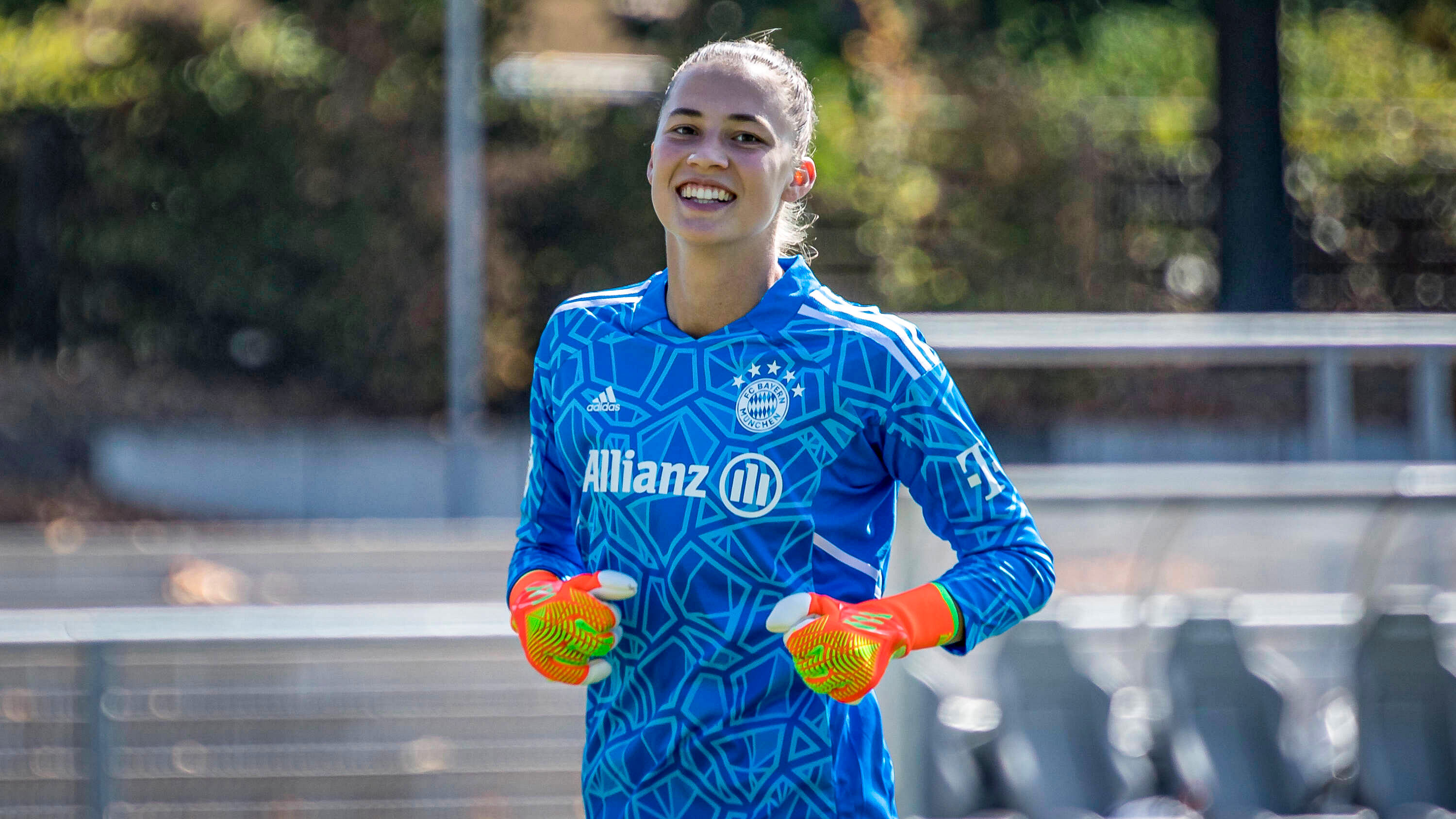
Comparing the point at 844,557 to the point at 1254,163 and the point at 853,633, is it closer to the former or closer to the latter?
the point at 853,633

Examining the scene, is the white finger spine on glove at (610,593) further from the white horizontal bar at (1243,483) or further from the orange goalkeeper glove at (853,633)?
the white horizontal bar at (1243,483)

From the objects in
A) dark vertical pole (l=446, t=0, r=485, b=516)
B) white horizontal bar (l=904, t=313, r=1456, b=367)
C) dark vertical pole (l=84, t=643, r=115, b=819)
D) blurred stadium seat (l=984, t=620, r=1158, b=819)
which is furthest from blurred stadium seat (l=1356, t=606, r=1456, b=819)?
dark vertical pole (l=446, t=0, r=485, b=516)

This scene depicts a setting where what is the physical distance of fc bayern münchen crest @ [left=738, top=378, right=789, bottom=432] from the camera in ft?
6.48

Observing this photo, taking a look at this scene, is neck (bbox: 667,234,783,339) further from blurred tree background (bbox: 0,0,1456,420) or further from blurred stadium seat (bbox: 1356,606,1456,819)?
blurred tree background (bbox: 0,0,1456,420)

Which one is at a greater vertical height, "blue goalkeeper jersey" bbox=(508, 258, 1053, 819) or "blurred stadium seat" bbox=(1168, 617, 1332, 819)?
"blue goalkeeper jersey" bbox=(508, 258, 1053, 819)

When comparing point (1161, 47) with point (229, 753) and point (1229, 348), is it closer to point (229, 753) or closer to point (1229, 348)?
point (1229, 348)

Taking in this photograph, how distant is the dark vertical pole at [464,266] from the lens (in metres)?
10.8

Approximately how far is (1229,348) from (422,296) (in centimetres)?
952

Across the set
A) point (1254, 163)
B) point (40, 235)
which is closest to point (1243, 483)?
point (1254, 163)

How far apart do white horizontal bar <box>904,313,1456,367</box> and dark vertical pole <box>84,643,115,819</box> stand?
2.15 meters

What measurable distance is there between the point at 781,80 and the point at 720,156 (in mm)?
167

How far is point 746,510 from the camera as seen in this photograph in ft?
6.42

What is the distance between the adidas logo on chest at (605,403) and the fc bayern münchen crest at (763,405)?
0.18 m

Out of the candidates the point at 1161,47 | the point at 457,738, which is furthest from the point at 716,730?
the point at 1161,47
